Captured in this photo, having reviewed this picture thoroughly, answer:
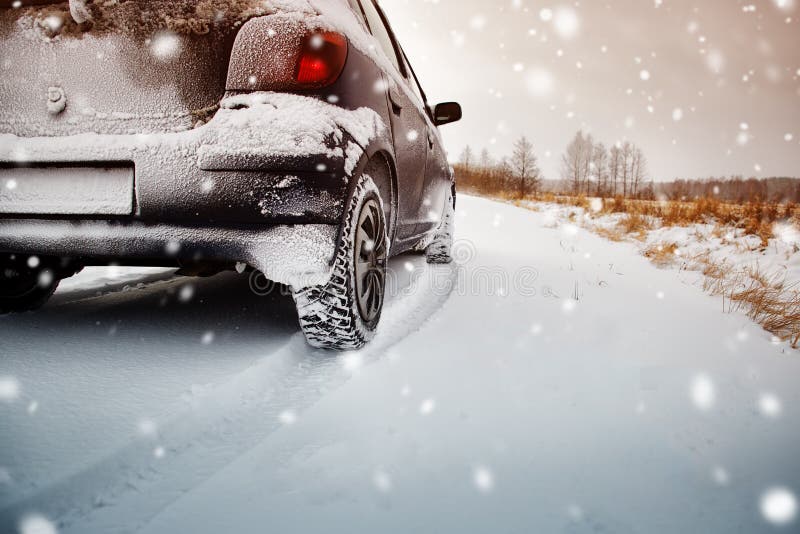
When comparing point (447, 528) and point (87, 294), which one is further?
point (87, 294)

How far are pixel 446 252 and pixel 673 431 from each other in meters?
3.11

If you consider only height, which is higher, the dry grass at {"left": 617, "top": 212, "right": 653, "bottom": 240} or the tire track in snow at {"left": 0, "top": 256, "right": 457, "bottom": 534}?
the dry grass at {"left": 617, "top": 212, "right": 653, "bottom": 240}

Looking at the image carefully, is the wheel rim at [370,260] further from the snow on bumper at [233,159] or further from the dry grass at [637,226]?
the dry grass at [637,226]

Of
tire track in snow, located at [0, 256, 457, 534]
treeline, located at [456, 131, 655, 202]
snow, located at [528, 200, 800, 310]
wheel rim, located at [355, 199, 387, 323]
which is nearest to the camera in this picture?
tire track in snow, located at [0, 256, 457, 534]

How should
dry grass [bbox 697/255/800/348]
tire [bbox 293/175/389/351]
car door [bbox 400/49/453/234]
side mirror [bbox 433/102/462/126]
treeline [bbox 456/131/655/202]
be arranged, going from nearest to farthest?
tire [bbox 293/175/389/351] → dry grass [bbox 697/255/800/348] → car door [bbox 400/49/453/234] → side mirror [bbox 433/102/462/126] → treeline [bbox 456/131/655/202]

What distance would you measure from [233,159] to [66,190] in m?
0.63

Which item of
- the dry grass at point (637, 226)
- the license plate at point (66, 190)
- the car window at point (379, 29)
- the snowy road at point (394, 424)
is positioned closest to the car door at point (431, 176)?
the car window at point (379, 29)

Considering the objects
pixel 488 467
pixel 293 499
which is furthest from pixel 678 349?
pixel 293 499

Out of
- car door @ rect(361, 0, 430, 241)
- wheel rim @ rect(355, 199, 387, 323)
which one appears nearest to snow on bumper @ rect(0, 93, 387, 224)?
wheel rim @ rect(355, 199, 387, 323)

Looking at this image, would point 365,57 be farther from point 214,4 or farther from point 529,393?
point 529,393

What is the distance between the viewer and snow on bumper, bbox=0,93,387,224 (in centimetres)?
142

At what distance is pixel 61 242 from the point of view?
1.54 meters

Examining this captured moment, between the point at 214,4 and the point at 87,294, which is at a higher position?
the point at 214,4

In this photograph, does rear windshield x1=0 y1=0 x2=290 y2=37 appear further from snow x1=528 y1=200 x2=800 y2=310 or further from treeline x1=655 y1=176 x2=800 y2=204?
treeline x1=655 y1=176 x2=800 y2=204
